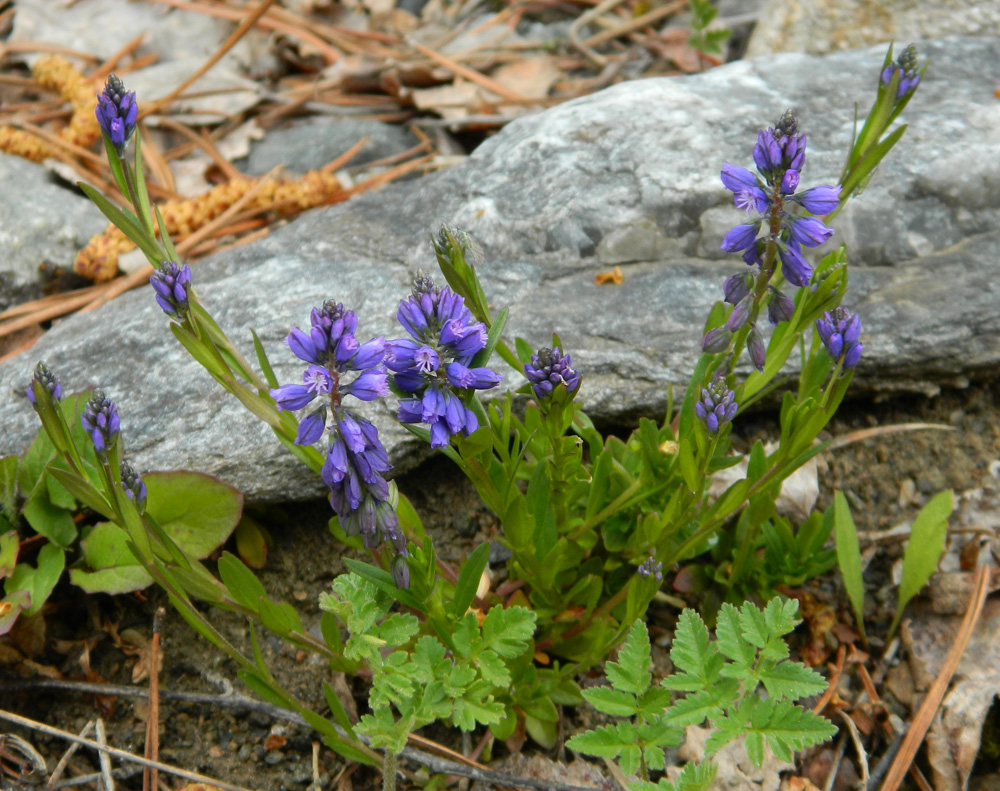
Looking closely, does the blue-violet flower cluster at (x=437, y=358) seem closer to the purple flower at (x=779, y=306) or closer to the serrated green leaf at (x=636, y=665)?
the serrated green leaf at (x=636, y=665)

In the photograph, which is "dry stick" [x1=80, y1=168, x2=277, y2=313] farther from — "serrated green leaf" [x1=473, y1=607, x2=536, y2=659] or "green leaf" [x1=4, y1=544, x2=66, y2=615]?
"serrated green leaf" [x1=473, y1=607, x2=536, y2=659]

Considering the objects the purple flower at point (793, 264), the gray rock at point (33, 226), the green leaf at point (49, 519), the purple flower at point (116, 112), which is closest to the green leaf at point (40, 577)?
the green leaf at point (49, 519)

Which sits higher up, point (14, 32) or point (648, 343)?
point (14, 32)

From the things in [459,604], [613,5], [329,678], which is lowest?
[329,678]

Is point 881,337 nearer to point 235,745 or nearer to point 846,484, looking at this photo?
point 846,484

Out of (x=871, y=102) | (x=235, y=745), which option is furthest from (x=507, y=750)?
(x=871, y=102)
